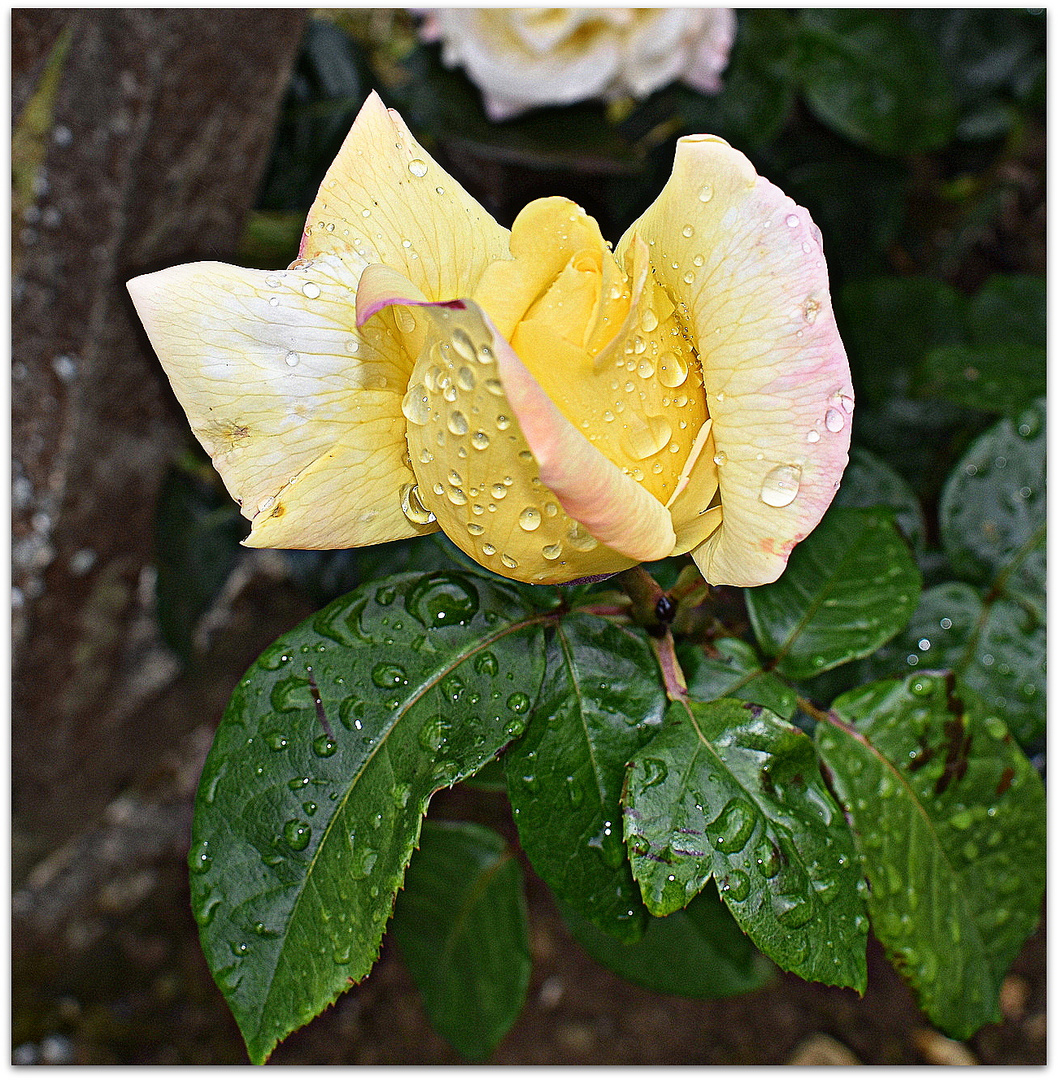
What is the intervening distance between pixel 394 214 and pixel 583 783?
0.29m

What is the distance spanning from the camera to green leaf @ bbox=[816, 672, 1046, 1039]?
1.68 feet

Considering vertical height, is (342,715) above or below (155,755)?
above

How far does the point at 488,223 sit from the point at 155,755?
1.24 metres

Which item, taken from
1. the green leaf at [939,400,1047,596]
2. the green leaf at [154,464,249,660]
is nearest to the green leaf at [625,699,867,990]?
the green leaf at [939,400,1047,596]

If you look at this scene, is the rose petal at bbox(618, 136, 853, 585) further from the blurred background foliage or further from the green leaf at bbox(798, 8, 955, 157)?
the green leaf at bbox(798, 8, 955, 157)

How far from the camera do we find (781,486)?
0.37m

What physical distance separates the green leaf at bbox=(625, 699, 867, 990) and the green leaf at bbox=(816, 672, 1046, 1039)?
0.07 m

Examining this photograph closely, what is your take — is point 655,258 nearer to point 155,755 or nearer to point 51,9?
point 51,9

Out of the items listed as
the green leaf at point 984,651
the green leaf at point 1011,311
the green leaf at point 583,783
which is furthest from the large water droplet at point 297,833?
the green leaf at point 1011,311

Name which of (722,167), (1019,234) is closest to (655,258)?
(722,167)

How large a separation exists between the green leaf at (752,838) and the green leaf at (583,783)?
0.02 meters

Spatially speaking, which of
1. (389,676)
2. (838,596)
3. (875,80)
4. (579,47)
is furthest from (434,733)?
(875,80)

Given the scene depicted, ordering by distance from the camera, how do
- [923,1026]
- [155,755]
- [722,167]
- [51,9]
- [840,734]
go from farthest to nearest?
1. [155,755]
2. [923,1026]
3. [51,9]
4. [840,734]
5. [722,167]

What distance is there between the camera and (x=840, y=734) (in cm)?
53
